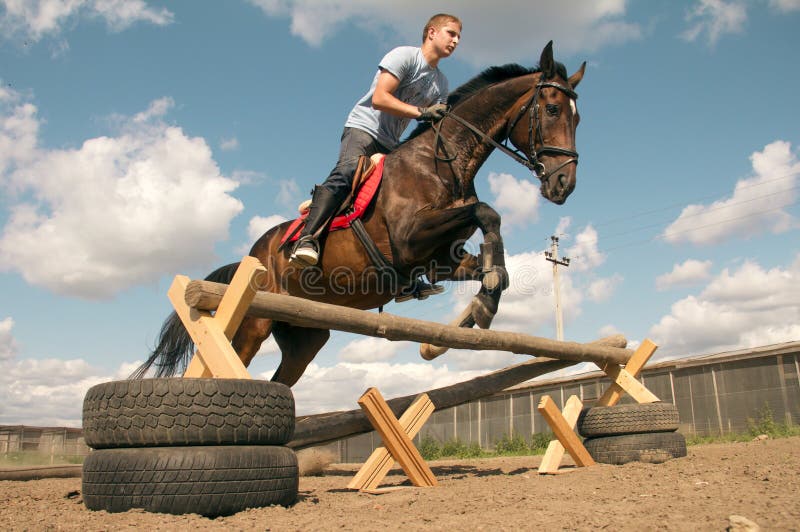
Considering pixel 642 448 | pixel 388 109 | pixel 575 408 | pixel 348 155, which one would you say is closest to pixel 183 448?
pixel 348 155

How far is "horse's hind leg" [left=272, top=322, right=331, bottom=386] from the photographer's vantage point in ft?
18.0

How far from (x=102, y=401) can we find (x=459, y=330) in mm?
2187

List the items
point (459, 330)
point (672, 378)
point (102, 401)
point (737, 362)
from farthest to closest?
1. point (672, 378)
2. point (737, 362)
3. point (459, 330)
4. point (102, 401)

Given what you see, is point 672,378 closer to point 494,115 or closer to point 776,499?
point 494,115

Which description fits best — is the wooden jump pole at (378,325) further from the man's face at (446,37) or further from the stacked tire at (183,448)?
the man's face at (446,37)

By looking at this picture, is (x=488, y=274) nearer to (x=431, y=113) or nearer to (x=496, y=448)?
(x=431, y=113)

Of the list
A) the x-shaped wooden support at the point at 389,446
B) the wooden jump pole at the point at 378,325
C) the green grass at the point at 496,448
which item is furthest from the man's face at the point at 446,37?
the green grass at the point at 496,448

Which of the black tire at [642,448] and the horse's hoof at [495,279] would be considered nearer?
the horse's hoof at [495,279]

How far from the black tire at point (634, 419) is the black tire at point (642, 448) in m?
0.05

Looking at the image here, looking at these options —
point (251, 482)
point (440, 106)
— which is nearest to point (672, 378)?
point (440, 106)

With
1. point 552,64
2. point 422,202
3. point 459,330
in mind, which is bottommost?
point 459,330

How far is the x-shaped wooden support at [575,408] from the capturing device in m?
4.78

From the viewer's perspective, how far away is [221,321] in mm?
3150

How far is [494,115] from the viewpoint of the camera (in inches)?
191
